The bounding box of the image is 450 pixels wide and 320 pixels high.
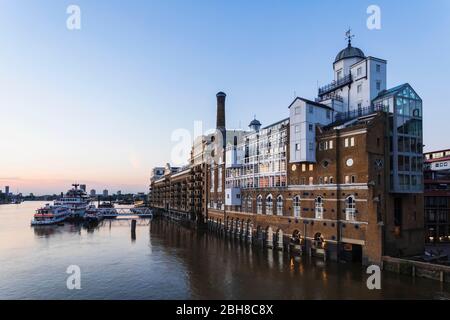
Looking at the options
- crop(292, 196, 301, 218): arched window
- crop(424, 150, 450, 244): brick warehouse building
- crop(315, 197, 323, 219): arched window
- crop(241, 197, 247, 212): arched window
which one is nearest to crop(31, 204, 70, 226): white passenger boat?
crop(241, 197, 247, 212): arched window

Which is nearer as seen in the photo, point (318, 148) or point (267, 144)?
point (318, 148)

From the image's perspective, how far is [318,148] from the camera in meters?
49.9

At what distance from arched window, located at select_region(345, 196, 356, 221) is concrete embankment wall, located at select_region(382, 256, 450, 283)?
6.31 metres

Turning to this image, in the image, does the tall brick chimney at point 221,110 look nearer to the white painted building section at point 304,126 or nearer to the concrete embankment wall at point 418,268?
the white painted building section at point 304,126

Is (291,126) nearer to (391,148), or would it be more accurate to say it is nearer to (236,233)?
(391,148)

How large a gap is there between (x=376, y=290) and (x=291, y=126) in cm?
Result: 2765

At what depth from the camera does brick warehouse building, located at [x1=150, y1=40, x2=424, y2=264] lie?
141 feet

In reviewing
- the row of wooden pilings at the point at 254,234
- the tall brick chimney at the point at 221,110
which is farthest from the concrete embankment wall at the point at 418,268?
the tall brick chimney at the point at 221,110

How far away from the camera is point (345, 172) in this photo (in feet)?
149

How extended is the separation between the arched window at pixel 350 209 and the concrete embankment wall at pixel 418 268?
20.7 ft

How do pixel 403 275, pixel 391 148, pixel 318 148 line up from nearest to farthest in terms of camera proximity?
pixel 403 275, pixel 391 148, pixel 318 148

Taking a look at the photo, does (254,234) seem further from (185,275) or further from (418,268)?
(418,268)
